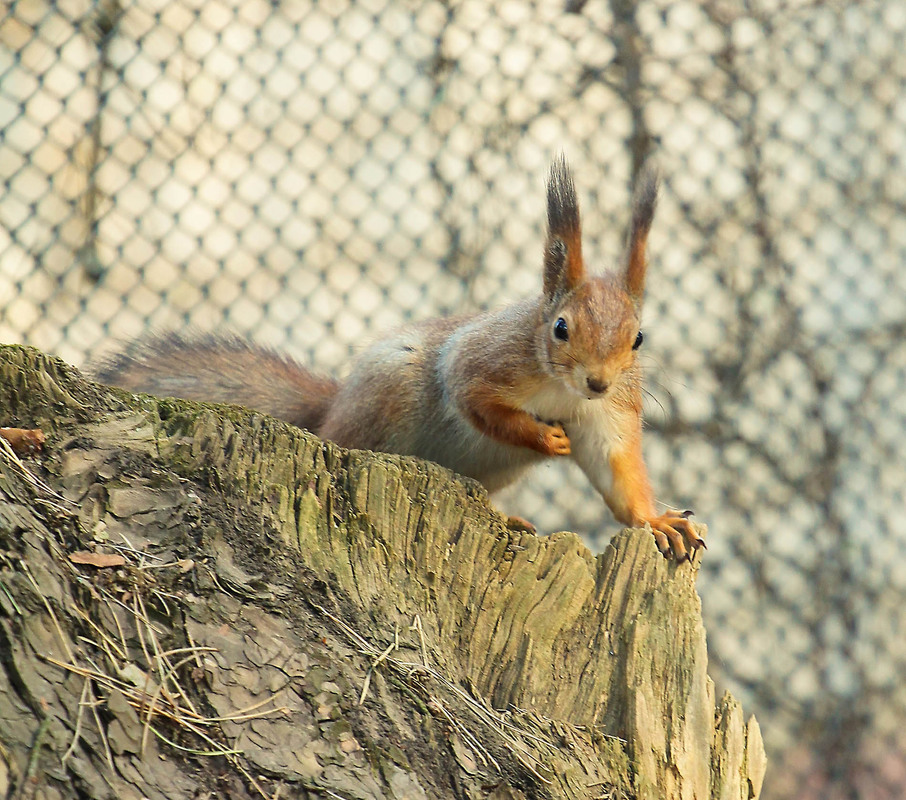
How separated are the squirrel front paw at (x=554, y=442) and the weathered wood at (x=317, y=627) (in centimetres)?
23

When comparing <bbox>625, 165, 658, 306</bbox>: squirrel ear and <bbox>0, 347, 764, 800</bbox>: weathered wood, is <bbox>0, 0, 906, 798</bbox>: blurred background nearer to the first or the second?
<bbox>625, 165, 658, 306</bbox>: squirrel ear

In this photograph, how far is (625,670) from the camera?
1044 mm

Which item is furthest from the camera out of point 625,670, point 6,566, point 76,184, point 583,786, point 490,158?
point 490,158

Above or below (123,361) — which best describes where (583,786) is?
below

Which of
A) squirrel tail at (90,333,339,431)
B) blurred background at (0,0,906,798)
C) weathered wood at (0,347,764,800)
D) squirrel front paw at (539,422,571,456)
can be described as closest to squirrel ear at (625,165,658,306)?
squirrel front paw at (539,422,571,456)

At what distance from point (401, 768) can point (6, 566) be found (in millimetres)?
362

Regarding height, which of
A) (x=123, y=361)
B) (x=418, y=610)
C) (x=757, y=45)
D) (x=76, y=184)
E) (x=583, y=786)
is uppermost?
(x=757, y=45)

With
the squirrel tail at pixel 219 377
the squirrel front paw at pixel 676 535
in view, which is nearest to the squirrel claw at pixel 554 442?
the squirrel front paw at pixel 676 535

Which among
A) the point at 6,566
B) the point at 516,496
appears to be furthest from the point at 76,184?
the point at 6,566

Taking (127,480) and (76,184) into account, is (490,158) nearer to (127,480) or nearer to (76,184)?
(76,184)

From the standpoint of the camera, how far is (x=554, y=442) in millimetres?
1370

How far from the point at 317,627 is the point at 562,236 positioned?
2.34ft

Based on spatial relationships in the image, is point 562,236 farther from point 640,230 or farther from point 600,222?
point 600,222

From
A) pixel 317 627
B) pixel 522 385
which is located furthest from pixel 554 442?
pixel 317 627
